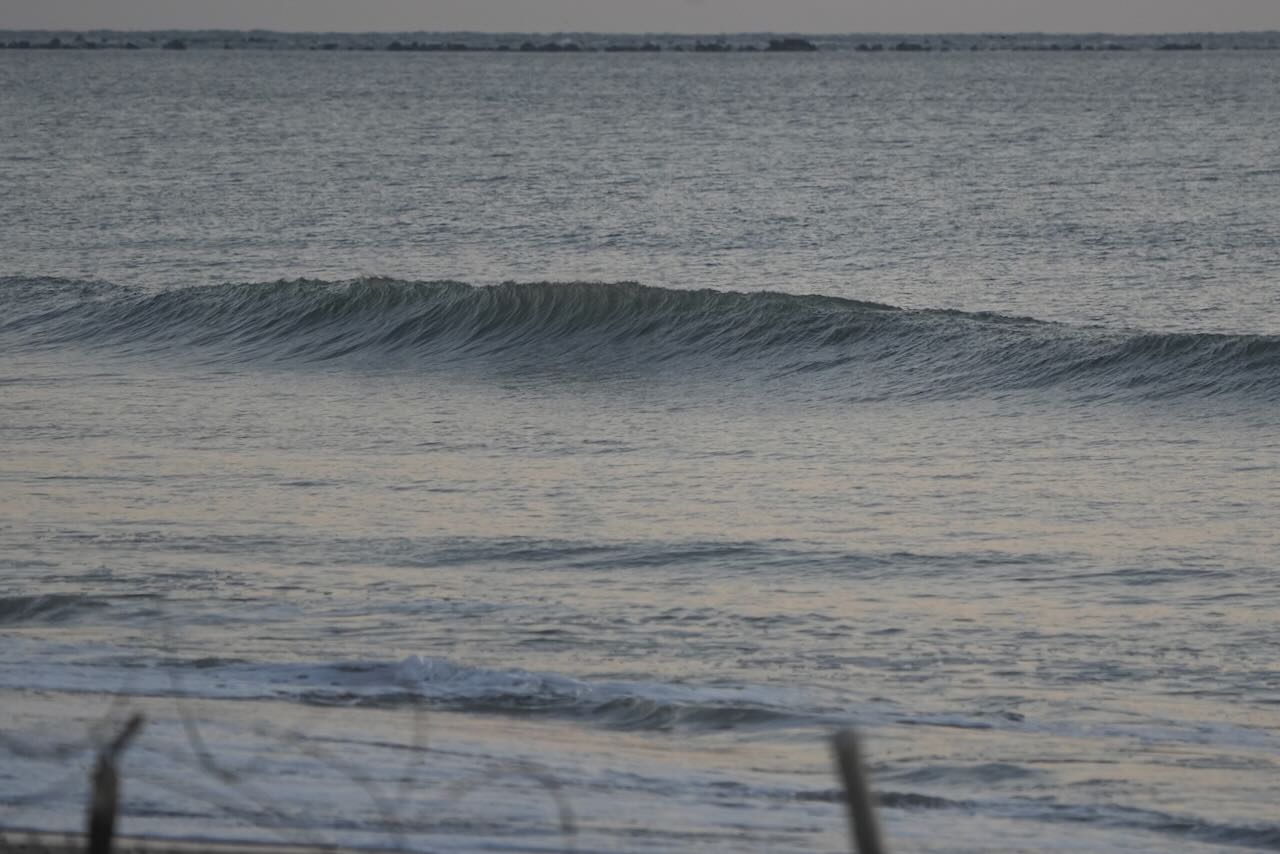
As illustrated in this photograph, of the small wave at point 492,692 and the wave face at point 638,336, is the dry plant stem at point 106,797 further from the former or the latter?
the wave face at point 638,336

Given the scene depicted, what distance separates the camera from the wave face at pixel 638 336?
1856cm

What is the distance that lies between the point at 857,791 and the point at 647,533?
8806mm

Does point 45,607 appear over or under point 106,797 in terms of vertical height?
over

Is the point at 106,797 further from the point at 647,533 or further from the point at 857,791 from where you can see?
the point at 647,533

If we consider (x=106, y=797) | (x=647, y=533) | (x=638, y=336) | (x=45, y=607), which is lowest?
(x=106, y=797)

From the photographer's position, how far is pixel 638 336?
22828mm

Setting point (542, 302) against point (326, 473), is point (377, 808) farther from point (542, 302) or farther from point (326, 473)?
point (542, 302)

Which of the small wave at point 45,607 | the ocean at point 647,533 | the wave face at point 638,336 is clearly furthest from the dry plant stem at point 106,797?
the wave face at point 638,336

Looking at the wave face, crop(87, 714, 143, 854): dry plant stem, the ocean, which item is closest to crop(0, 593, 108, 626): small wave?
the ocean

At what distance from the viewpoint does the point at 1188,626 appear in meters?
9.04

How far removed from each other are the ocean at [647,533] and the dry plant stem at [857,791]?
356 centimetres

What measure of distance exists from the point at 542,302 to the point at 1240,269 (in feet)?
34.0

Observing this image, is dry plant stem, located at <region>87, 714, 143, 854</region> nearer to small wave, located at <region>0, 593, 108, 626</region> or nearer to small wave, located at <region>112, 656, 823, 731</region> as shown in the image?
small wave, located at <region>112, 656, 823, 731</region>

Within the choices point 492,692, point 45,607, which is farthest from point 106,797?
point 45,607
